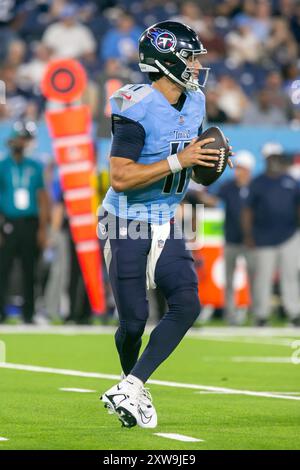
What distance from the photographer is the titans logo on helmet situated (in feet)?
22.6

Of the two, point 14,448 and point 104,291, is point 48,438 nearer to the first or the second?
point 14,448

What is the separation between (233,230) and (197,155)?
9118mm

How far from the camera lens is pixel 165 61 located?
22.6 ft

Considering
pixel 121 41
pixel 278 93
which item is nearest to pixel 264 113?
pixel 278 93

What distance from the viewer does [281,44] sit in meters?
20.9

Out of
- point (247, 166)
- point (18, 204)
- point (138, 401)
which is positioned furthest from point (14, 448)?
point (247, 166)

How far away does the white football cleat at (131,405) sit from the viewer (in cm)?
645

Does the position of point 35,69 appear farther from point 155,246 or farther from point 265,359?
point 155,246

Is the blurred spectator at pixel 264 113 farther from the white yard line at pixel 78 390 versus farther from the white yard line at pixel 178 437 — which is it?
the white yard line at pixel 178 437

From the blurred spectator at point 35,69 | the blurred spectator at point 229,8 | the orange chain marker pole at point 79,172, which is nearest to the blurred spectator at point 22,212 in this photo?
the orange chain marker pole at point 79,172

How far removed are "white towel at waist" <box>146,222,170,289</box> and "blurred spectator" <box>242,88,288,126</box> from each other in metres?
11.8

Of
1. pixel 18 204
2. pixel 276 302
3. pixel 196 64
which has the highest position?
pixel 196 64

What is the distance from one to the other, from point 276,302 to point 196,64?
34.1 feet

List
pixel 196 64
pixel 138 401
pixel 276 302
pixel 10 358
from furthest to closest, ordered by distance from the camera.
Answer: pixel 276 302, pixel 10 358, pixel 196 64, pixel 138 401
